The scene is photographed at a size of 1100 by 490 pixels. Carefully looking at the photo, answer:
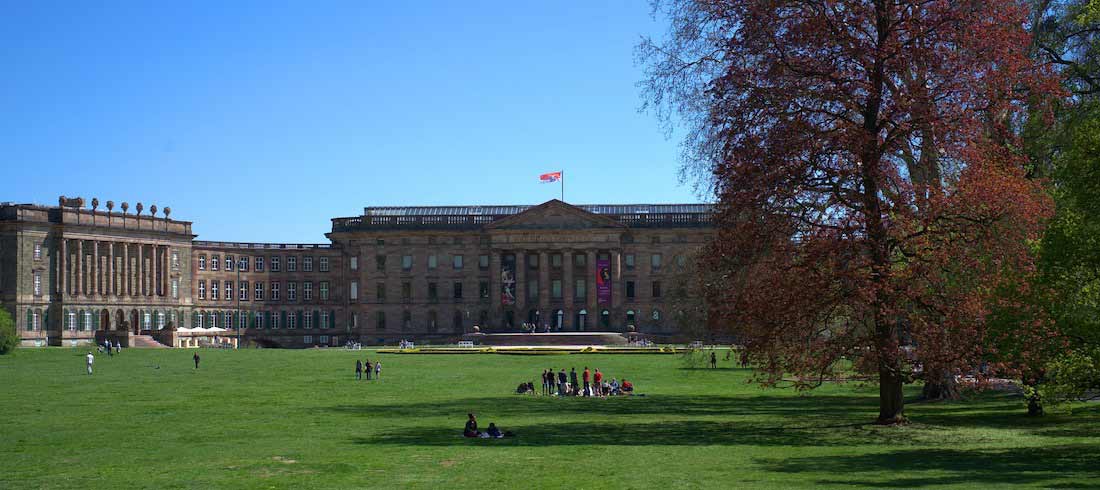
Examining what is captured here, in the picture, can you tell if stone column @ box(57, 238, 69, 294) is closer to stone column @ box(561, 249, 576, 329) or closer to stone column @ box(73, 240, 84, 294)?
stone column @ box(73, 240, 84, 294)

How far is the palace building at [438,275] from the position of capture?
127 metres

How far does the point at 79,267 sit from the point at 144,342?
11.4 meters

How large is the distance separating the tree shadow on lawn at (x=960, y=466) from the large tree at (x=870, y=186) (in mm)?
3339

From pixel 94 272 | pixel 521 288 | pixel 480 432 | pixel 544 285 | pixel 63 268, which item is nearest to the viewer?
pixel 480 432

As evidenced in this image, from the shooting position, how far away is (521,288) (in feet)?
422

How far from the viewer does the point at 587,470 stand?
24781mm

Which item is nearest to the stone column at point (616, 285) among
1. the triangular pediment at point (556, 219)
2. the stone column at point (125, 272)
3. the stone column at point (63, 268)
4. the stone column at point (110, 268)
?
the triangular pediment at point (556, 219)

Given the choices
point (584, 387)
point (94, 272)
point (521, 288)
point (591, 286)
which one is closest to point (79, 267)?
point (94, 272)

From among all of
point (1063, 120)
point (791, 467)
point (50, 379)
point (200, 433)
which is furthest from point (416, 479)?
point (50, 379)

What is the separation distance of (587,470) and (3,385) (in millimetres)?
34271

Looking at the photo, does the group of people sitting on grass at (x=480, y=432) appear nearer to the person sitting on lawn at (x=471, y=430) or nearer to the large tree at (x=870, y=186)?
the person sitting on lawn at (x=471, y=430)

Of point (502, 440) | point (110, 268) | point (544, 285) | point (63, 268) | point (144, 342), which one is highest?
point (110, 268)

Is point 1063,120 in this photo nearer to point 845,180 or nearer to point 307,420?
point 845,180

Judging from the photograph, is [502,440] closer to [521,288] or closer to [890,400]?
[890,400]
